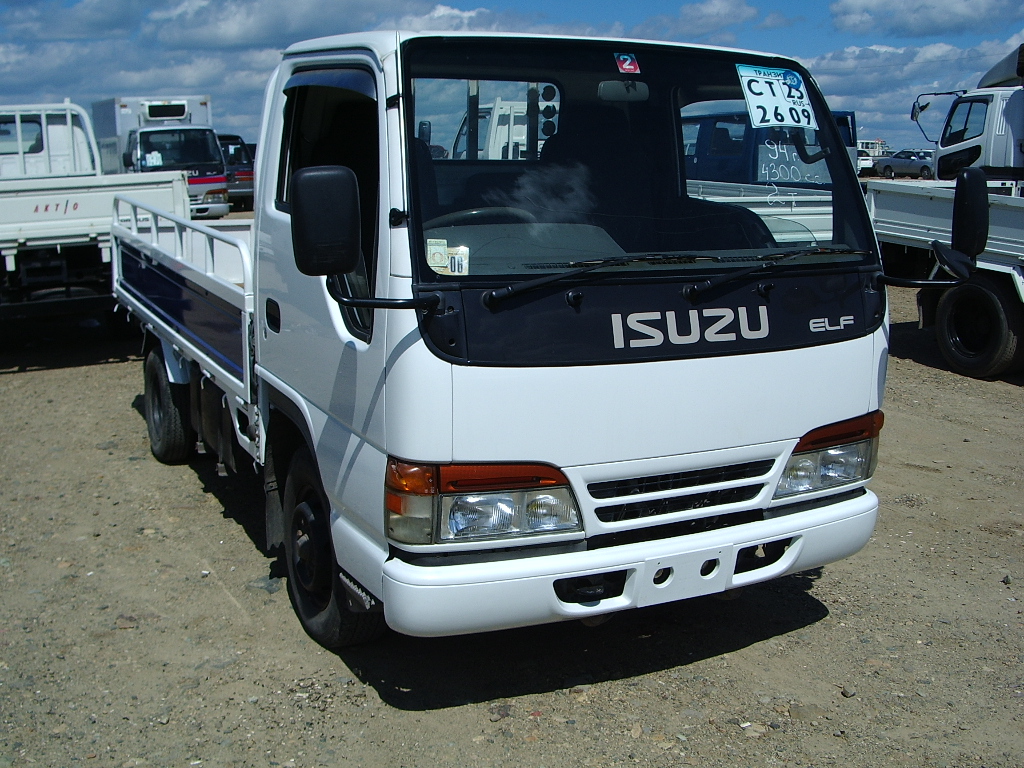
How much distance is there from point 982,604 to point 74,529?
14.7ft

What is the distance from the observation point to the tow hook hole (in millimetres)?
3164

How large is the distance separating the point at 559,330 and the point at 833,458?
120 cm

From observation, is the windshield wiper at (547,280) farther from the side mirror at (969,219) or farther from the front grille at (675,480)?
the side mirror at (969,219)

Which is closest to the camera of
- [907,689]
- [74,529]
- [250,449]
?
[907,689]

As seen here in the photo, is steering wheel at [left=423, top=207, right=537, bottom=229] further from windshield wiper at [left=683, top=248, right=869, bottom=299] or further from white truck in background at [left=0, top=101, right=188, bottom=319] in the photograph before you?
white truck in background at [left=0, top=101, right=188, bottom=319]

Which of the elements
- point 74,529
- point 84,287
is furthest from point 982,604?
point 84,287

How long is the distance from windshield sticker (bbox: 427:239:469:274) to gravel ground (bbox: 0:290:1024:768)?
1537 millimetres

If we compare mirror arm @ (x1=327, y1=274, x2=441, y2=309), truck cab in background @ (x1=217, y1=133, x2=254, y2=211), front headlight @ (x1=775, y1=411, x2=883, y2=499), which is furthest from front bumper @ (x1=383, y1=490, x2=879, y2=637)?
truck cab in background @ (x1=217, y1=133, x2=254, y2=211)

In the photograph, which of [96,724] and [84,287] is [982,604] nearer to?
[96,724]

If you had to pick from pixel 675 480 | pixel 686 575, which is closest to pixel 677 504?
pixel 675 480

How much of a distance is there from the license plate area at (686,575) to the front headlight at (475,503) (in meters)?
0.30

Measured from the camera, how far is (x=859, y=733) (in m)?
3.27

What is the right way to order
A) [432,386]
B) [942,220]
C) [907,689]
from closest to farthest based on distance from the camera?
1. [432,386]
2. [907,689]
3. [942,220]

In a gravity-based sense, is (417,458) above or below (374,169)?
below
